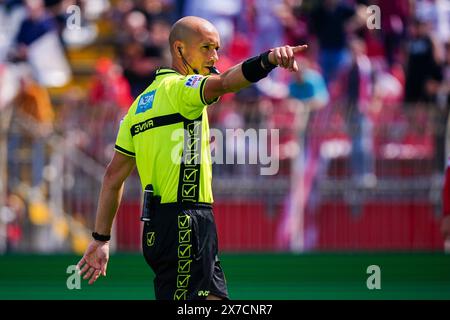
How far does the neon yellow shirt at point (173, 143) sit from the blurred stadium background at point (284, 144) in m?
8.47

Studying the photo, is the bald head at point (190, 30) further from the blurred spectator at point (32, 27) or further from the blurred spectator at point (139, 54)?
the blurred spectator at point (32, 27)

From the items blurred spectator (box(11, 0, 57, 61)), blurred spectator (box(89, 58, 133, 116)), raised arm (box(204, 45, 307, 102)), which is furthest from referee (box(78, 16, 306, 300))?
blurred spectator (box(11, 0, 57, 61))

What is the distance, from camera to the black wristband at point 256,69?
19.8 feet

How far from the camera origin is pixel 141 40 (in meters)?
19.0

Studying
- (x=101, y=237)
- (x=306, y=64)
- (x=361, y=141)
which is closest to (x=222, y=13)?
(x=306, y=64)

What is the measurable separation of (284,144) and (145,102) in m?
10.7

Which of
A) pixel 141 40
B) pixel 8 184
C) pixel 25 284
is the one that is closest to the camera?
pixel 25 284

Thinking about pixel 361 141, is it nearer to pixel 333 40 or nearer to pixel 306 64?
pixel 306 64

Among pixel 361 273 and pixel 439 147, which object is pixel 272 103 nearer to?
pixel 439 147

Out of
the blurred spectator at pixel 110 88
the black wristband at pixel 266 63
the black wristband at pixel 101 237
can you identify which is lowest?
the black wristband at pixel 101 237

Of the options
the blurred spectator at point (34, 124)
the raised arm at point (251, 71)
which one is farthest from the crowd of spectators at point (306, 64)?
the raised arm at point (251, 71)

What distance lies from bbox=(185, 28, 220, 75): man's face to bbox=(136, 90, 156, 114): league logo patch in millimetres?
308
